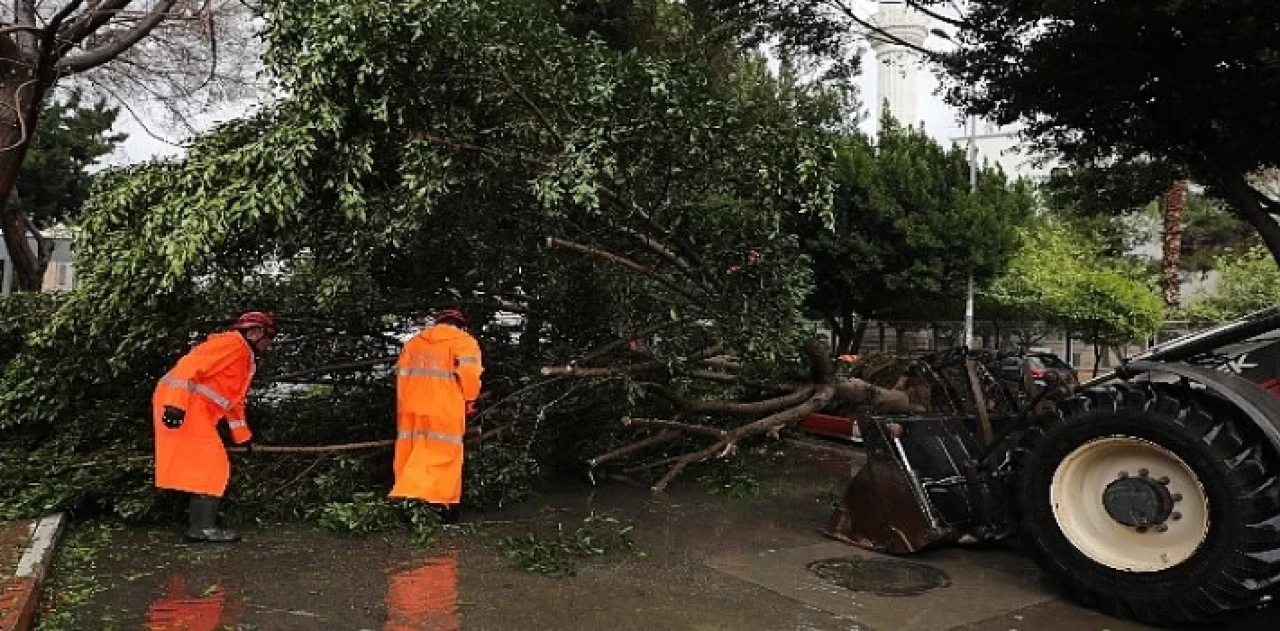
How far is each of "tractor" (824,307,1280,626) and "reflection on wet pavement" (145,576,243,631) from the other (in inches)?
141

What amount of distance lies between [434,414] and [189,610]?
6.06ft

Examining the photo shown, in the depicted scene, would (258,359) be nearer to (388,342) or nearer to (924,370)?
(388,342)

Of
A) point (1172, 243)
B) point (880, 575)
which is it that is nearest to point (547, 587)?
point (880, 575)

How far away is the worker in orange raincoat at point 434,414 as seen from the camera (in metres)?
6.03

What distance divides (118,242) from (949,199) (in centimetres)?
1605

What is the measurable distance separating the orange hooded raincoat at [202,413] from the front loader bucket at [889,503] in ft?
12.5

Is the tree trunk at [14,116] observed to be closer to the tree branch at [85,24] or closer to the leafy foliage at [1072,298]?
the tree branch at [85,24]

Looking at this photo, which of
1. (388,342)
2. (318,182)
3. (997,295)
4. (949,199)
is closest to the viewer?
(318,182)

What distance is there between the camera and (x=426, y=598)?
485 centimetres

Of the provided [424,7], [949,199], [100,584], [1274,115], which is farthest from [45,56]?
[949,199]

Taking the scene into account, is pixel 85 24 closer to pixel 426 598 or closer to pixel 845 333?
pixel 426 598

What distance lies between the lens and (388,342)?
24.9 ft

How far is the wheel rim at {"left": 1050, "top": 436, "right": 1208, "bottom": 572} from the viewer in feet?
14.7

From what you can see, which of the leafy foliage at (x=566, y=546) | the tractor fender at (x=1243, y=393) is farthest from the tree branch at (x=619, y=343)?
the tractor fender at (x=1243, y=393)
